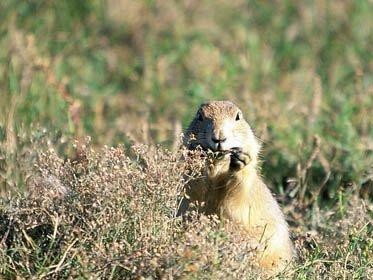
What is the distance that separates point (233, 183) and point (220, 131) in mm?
319

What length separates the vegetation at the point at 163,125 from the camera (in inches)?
190

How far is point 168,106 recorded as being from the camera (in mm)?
8695

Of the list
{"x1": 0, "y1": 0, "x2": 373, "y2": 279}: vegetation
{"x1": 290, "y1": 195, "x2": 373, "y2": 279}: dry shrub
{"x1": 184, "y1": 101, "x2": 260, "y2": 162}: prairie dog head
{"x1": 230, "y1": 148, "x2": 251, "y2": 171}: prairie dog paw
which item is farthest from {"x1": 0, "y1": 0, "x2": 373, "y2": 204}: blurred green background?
{"x1": 230, "y1": 148, "x2": 251, "y2": 171}: prairie dog paw

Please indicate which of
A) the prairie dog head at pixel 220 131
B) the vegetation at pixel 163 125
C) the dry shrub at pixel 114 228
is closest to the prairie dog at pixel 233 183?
the prairie dog head at pixel 220 131

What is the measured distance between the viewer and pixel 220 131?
546 centimetres

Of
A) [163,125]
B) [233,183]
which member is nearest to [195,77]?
[163,125]

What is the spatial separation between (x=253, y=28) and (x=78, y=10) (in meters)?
1.61

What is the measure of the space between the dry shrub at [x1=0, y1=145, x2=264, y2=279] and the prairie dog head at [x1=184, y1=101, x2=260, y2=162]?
362 mm

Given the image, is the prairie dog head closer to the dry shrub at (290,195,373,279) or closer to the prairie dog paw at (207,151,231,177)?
the prairie dog paw at (207,151,231,177)

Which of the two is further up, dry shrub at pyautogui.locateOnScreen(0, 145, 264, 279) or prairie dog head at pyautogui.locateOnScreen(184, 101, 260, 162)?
prairie dog head at pyautogui.locateOnScreen(184, 101, 260, 162)

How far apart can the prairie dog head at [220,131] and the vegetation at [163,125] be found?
0.45 ft

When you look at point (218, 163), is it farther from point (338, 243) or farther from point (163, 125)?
point (163, 125)

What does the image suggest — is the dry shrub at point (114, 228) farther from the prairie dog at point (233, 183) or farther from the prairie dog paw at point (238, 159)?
the prairie dog paw at point (238, 159)

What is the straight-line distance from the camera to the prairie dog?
5.49m
